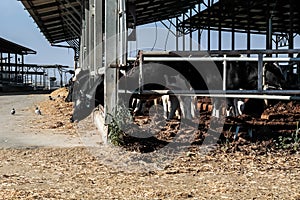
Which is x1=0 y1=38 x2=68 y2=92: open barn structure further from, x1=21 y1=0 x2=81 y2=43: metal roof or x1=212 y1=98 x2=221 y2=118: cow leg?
x1=212 y1=98 x2=221 y2=118: cow leg

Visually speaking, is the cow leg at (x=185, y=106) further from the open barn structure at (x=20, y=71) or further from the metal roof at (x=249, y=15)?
the open barn structure at (x=20, y=71)

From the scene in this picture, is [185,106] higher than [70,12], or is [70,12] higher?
[70,12]

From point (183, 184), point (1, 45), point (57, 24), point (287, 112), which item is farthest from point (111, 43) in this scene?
point (1, 45)

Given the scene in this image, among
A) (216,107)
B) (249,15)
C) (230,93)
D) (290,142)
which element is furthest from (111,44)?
(249,15)

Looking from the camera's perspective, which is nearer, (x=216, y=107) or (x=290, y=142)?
(x=290, y=142)

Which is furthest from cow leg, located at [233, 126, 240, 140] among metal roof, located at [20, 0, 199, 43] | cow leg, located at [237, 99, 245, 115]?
metal roof, located at [20, 0, 199, 43]

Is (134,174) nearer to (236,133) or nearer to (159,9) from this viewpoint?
(236,133)

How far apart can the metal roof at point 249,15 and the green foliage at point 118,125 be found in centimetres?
1317

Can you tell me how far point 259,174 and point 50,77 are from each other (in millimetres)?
36359

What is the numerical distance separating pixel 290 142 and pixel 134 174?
2530 millimetres

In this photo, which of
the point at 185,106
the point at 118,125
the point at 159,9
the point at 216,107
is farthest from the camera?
the point at 159,9

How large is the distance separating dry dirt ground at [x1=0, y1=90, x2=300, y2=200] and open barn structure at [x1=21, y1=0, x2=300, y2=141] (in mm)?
1167

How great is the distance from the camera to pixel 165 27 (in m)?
26.5

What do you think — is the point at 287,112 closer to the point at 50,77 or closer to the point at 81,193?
the point at 81,193
